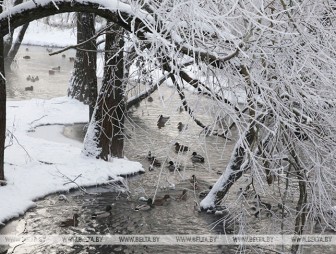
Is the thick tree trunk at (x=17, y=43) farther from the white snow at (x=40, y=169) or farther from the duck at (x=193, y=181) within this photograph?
the duck at (x=193, y=181)

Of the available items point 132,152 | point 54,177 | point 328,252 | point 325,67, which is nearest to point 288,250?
point 328,252

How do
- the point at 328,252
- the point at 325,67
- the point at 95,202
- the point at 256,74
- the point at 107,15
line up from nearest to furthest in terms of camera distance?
the point at 256,74 < the point at 325,67 < the point at 107,15 < the point at 328,252 < the point at 95,202

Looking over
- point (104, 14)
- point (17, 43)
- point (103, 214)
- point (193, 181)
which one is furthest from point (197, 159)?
point (17, 43)

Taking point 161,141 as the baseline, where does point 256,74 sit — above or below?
above

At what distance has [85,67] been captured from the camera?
60.0ft

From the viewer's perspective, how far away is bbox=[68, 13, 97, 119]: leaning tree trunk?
15.0 meters

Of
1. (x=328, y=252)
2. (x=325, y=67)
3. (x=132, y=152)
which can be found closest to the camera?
(x=325, y=67)

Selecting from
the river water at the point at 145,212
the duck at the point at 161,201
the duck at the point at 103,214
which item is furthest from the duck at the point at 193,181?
the duck at the point at 103,214

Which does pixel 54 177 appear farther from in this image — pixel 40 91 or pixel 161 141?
pixel 40 91

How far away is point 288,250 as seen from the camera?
904 cm

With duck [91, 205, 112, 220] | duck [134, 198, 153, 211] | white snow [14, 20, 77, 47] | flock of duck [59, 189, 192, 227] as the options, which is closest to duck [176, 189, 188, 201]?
flock of duck [59, 189, 192, 227]

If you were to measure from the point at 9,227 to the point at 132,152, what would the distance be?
19.2ft

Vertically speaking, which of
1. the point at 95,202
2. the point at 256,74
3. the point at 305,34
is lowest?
the point at 95,202

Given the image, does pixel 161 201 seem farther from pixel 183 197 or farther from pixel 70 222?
pixel 70 222
